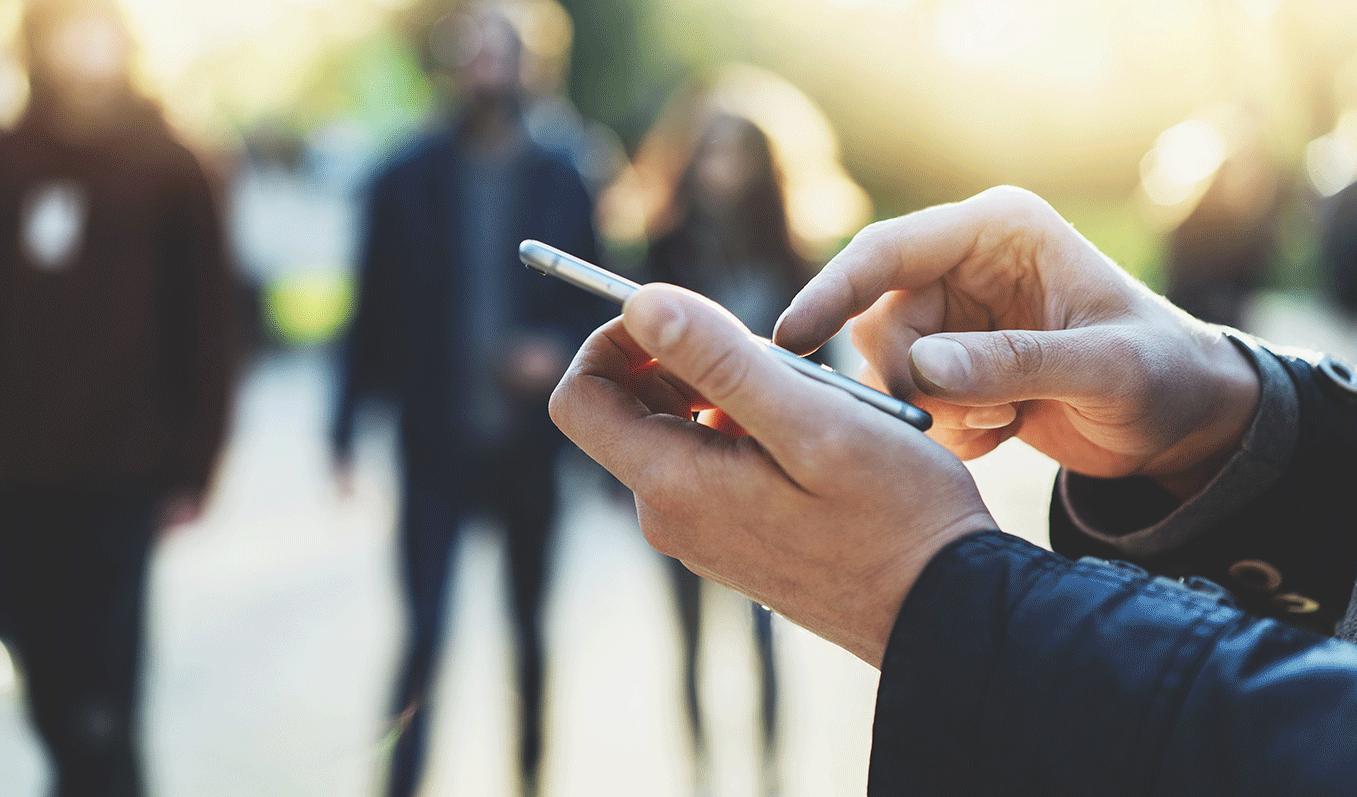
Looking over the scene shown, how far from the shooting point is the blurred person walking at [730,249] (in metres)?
3.31

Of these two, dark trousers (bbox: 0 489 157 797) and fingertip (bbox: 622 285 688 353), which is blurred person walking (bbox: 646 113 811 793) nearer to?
dark trousers (bbox: 0 489 157 797)

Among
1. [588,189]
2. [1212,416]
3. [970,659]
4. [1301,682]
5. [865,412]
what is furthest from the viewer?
[588,189]

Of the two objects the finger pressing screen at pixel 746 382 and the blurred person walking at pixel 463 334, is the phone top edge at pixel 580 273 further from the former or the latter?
the blurred person walking at pixel 463 334

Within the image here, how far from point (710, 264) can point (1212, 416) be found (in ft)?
6.96

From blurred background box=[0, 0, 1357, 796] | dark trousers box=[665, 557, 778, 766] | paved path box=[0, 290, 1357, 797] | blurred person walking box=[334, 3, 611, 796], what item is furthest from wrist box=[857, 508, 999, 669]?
dark trousers box=[665, 557, 778, 766]

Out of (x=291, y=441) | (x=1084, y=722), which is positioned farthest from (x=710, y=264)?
(x=291, y=441)

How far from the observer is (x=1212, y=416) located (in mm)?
1358

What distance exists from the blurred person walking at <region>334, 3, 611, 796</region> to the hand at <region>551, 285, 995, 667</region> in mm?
1962

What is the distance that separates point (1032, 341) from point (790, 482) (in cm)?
43

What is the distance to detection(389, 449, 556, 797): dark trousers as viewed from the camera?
3.04 meters

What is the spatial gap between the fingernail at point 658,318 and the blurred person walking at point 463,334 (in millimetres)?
2079

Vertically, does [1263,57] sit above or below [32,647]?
above

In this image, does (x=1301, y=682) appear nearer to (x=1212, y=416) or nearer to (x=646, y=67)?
(x=1212, y=416)

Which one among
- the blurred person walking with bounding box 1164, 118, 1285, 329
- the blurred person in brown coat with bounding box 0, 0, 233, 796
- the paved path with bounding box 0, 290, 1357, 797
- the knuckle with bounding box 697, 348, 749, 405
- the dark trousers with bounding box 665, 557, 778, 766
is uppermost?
the knuckle with bounding box 697, 348, 749, 405
